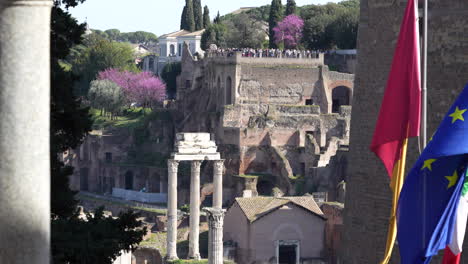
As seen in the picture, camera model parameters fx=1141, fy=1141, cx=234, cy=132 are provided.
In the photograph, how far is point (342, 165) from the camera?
152 ft

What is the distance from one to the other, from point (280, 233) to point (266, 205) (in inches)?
44.1

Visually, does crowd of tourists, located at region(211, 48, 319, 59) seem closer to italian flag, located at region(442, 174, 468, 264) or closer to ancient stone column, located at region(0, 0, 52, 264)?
italian flag, located at region(442, 174, 468, 264)

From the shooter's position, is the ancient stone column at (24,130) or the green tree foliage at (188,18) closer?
the ancient stone column at (24,130)

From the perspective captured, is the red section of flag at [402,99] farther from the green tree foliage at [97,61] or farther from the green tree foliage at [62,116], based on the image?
the green tree foliage at [97,61]

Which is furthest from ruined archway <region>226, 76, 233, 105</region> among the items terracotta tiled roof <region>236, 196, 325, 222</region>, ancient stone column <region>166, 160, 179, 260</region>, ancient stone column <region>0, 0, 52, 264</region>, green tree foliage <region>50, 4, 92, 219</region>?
ancient stone column <region>0, 0, 52, 264</region>

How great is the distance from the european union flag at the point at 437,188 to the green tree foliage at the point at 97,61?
63983 millimetres

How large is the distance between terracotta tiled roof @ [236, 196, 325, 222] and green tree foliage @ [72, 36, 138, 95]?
3263 centimetres

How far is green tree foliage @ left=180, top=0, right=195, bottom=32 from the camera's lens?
279ft

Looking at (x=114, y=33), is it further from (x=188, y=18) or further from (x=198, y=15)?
(x=198, y=15)

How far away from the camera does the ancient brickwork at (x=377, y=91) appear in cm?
1119

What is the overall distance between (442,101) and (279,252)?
28040 millimetres

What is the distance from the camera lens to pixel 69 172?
13.2m

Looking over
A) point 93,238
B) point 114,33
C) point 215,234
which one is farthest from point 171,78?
point 114,33

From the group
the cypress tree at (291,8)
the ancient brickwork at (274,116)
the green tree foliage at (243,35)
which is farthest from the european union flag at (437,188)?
the green tree foliage at (243,35)
